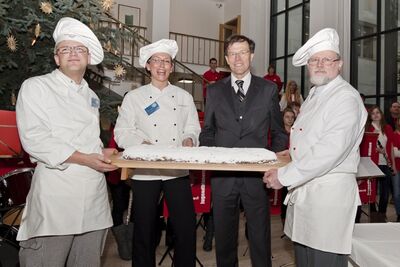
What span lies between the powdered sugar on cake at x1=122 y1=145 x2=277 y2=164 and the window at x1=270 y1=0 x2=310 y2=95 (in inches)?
305

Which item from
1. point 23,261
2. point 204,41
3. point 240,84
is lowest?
point 23,261

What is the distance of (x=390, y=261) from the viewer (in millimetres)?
Result: 1196

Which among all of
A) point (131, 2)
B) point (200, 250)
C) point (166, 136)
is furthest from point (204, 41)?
point (166, 136)

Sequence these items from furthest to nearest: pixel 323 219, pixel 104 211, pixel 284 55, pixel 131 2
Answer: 1. pixel 131 2
2. pixel 284 55
3. pixel 104 211
4. pixel 323 219

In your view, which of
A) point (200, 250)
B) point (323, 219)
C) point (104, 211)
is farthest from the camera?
point (200, 250)

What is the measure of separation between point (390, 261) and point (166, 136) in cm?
129

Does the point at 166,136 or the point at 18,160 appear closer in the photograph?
the point at 166,136

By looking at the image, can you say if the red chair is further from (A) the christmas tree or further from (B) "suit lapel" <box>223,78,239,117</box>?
(A) the christmas tree

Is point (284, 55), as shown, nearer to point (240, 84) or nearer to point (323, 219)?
point (240, 84)

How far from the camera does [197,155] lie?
1604mm

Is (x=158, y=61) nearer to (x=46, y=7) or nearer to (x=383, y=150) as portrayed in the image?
(x=46, y=7)

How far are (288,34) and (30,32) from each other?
767 cm

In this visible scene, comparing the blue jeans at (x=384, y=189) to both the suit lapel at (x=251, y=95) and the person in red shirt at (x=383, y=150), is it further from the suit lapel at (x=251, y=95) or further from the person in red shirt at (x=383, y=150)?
the suit lapel at (x=251, y=95)

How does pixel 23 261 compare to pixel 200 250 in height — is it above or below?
above
